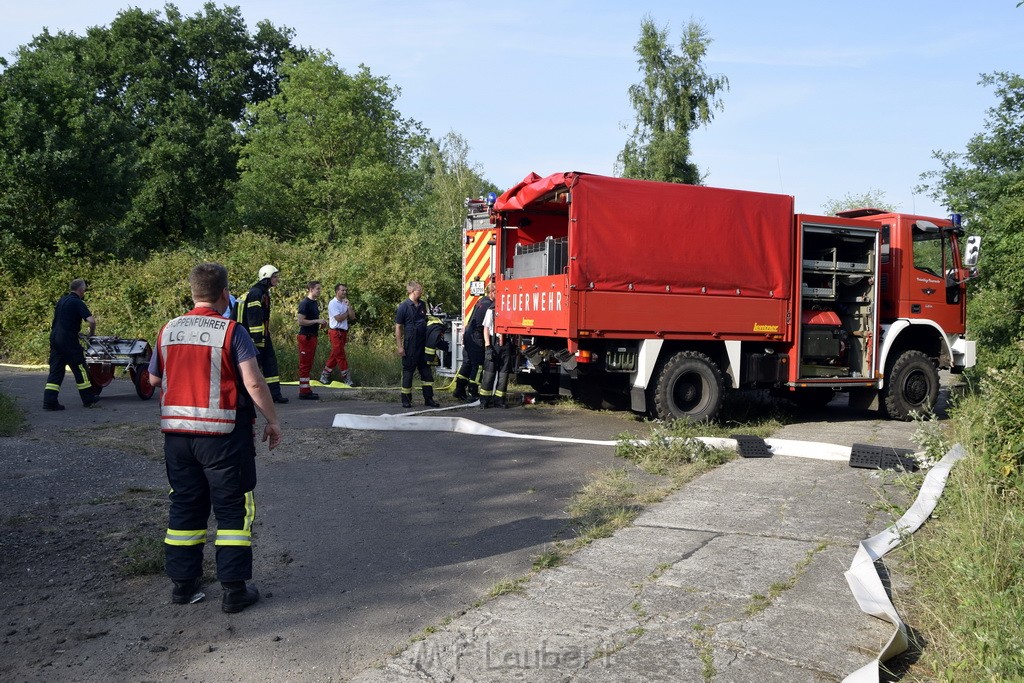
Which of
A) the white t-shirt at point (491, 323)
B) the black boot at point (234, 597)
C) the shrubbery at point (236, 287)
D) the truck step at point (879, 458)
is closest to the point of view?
the black boot at point (234, 597)

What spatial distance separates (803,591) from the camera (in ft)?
15.6

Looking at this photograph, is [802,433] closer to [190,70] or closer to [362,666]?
[362,666]

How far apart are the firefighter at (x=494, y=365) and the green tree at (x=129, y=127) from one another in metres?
13.8

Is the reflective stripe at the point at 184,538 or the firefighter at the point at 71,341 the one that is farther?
the firefighter at the point at 71,341

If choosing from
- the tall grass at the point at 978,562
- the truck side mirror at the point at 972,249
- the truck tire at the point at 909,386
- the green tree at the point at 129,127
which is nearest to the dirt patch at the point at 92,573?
the tall grass at the point at 978,562

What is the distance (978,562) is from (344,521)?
12.6ft

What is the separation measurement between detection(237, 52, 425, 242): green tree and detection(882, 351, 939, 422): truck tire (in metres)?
22.2

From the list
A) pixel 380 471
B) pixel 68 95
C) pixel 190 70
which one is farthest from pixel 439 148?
pixel 380 471

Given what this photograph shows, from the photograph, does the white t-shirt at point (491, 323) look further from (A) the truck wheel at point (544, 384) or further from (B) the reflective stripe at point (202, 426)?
(B) the reflective stripe at point (202, 426)

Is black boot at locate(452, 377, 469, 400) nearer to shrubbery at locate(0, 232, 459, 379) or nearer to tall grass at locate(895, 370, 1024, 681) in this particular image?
shrubbery at locate(0, 232, 459, 379)

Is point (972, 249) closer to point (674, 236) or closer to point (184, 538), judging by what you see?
point (674, 236)

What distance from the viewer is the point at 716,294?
10523mm

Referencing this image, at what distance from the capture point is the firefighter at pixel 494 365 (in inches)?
478

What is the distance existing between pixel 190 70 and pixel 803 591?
135 ft
